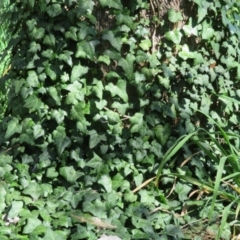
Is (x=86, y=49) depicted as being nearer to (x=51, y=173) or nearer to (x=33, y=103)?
(x=33, y=103)

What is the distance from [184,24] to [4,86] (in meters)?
1.24

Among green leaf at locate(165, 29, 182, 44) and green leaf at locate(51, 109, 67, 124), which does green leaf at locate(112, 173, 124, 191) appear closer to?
green leaf at locate(51, 109, 67, 124)

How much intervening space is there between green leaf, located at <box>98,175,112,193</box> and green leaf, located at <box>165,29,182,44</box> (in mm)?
944

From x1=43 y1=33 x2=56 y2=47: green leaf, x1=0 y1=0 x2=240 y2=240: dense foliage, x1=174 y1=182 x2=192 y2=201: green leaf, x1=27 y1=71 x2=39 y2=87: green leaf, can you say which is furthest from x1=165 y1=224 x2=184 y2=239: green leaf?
x1=43 y1=33 x2=56 y2=47: green leaf

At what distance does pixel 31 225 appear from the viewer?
3352mm

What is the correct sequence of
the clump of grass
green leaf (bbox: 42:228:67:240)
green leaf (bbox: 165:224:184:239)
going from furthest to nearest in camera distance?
the clump of grass < green leaf (bbox: 165:224:184:239) < green leaf (bbox: 42:228:67:240)

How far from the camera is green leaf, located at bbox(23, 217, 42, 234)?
332 centimetres

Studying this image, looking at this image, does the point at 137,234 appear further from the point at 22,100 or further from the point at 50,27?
the point at 50,27

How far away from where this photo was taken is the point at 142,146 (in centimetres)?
377

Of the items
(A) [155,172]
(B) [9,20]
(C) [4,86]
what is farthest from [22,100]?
(A) [155,172]

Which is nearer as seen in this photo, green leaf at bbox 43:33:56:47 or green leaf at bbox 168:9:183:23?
green leaf at bbox 43:33:56:47

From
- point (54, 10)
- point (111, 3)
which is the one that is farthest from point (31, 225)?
point (111, 3)

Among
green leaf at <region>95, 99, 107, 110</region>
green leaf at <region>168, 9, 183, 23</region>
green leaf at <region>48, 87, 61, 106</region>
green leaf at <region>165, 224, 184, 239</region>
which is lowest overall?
green leaf at <region>165, 224, 184, 239</region>

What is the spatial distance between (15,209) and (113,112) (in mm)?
829
